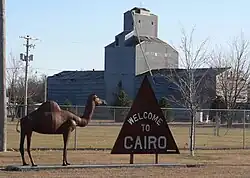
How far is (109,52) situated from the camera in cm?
9381

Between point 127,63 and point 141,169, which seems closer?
point 141,169

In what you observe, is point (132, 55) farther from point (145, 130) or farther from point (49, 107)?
point (49, 107)

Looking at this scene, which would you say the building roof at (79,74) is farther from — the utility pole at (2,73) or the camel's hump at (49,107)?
the camel's hump at (49,107)

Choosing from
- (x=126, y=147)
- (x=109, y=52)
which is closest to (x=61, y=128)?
(x=126, y=147)

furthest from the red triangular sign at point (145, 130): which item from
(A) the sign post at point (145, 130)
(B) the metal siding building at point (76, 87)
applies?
(B) the metal siding building at point (76, 87)

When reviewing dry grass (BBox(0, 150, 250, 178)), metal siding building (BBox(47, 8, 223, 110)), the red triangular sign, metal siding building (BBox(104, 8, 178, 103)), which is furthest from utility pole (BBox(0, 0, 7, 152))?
metal siding building (BBox(104, 8, 178, 103))

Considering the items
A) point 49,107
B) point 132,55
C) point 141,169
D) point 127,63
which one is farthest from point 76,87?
point 49,107

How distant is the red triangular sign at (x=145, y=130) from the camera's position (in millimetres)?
19469

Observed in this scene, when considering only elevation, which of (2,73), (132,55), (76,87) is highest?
(132,55)

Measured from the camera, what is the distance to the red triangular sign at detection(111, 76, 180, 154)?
63.9 ft

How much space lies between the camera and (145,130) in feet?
64.3

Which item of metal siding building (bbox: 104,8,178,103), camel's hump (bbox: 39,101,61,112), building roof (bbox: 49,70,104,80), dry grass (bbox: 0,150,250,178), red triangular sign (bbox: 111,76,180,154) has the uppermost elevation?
metal siding building (bbox: 104,8,178,103)

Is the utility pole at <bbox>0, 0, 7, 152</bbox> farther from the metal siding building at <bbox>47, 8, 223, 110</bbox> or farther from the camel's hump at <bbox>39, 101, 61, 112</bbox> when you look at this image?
the metal siding building at <bbox>47, 8, 223, 110</bbox>

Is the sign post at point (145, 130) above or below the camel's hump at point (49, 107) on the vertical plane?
below
